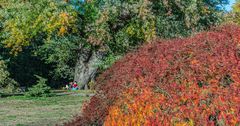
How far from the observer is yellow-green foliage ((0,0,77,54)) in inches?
938

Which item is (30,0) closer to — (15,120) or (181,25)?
(181,25)

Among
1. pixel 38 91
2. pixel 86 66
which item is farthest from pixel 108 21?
pixel 86 66

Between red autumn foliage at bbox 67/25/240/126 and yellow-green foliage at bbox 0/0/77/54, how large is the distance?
1695 centimetres

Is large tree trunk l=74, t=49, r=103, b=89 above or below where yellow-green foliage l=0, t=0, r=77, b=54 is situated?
below

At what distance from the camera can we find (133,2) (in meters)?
24.0

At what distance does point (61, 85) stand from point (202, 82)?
38691mm

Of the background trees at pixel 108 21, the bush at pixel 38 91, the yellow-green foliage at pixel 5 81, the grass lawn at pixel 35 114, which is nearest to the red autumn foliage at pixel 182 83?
the grass lawn at pixel 35 114

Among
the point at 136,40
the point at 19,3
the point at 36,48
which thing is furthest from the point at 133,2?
the point at 36,48

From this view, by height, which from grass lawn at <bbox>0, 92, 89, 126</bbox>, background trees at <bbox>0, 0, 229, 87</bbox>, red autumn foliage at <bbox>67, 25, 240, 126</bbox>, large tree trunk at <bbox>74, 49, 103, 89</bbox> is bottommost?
large tree trunk at <bbox>74, 49, 103, 89</bbox>

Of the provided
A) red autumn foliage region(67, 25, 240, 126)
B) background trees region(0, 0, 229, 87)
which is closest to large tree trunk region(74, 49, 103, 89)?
background trees region(0, 0, 229, 87)

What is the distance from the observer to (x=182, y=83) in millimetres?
5703

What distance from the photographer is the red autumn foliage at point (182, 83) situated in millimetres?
5289

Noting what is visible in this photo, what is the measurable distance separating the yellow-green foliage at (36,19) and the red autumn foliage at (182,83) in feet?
55.6

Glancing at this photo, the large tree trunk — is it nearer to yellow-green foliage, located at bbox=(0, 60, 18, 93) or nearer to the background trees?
the background trees
